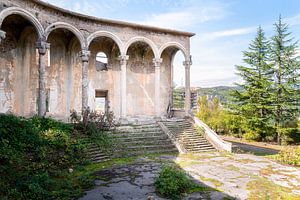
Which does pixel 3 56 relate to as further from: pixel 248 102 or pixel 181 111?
pixel 248 102

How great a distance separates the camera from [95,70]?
20203 mm

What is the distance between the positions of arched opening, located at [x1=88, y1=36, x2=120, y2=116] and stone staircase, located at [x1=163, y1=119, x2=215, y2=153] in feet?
16.6

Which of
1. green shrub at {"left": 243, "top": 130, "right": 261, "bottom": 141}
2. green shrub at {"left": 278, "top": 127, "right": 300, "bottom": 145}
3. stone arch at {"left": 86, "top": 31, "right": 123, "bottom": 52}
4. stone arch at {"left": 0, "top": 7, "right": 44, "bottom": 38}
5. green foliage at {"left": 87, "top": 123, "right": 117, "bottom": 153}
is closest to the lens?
stone arch at {"left": 0, "top": 7, "right": 44, "bottom": 38}

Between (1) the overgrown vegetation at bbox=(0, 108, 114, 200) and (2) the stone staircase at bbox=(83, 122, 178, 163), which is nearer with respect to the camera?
(1) the overgrown vegetation at bbox=(0, 108, 114, 200)

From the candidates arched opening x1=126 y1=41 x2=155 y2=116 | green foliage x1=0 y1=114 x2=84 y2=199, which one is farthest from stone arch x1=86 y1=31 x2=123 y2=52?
green foliage x1=0 y1=114 x2=84 y2=199

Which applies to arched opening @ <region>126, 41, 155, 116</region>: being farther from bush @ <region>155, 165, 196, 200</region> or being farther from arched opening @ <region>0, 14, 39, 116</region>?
bush @ <region>155, 165, 196, 200</region>

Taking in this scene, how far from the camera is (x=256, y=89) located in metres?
25.2

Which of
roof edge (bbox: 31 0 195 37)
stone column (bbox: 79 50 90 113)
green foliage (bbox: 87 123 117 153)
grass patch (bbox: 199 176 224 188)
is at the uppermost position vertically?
roof edge (bbox: 31 0 195 37)

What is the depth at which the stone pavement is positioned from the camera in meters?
8.30

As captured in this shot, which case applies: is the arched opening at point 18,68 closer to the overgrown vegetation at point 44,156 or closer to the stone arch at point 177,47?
the overgrown vegetation at point 44,156

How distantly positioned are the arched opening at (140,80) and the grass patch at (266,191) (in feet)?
41.7

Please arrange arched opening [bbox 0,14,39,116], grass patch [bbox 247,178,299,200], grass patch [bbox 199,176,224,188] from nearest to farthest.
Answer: grass patch [bbox 247,178,299,200] → grass patch [bbox 199,176,224,188] → arched opening [bbox 0,14,39,116]

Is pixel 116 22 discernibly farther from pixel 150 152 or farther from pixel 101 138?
pixel 150 152

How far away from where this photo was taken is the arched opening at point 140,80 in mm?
21312
